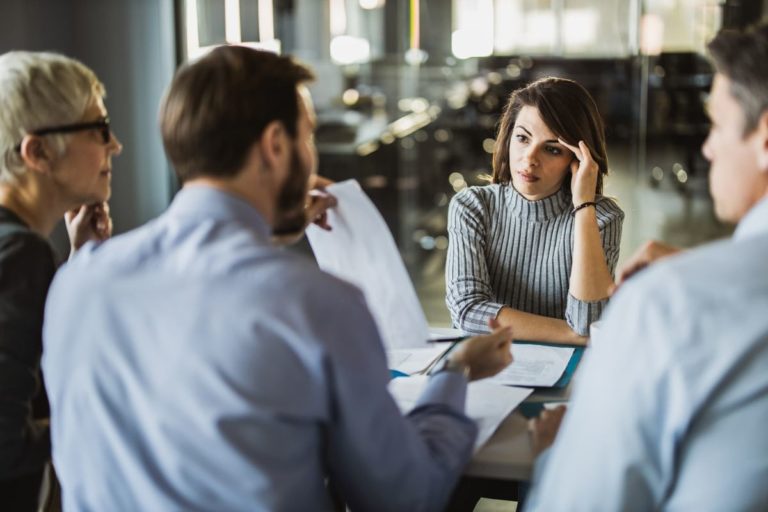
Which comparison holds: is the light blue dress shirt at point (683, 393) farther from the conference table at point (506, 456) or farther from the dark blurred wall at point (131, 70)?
the dark blurred wall at point (131, 70)

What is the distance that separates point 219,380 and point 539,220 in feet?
4.64

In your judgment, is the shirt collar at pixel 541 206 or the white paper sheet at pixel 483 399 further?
the shirt collar at pixel 541 206

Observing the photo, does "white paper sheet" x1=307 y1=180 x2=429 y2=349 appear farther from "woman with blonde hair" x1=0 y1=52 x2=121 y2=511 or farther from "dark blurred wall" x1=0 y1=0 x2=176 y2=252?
"dark blurred wall" x1=0 y1=0 x2=176 y2=252

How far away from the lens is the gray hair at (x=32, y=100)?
1.66 m

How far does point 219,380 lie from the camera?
1.13 metres

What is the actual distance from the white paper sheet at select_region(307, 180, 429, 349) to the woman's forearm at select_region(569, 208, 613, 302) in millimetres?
528

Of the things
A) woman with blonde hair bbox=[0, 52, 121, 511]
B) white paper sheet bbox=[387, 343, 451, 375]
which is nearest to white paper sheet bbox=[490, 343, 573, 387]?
white paper sheet bbox=[387, 343, 451, 375]

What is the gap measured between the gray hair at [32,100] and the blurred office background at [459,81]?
3.12 metres

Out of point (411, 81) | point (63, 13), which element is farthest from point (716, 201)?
point (411, 81)

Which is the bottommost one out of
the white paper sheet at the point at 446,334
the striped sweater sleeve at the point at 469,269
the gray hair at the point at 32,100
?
the white paper sheet at the point at 446,334

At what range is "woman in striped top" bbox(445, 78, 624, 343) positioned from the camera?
7.45 ft

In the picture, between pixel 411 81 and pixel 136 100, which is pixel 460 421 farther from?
pixel 411 81

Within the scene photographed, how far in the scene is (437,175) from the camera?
570cm

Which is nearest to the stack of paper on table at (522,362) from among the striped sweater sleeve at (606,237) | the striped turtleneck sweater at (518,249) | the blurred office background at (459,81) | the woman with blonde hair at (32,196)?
the striped sweater sleeve at (606,237)
